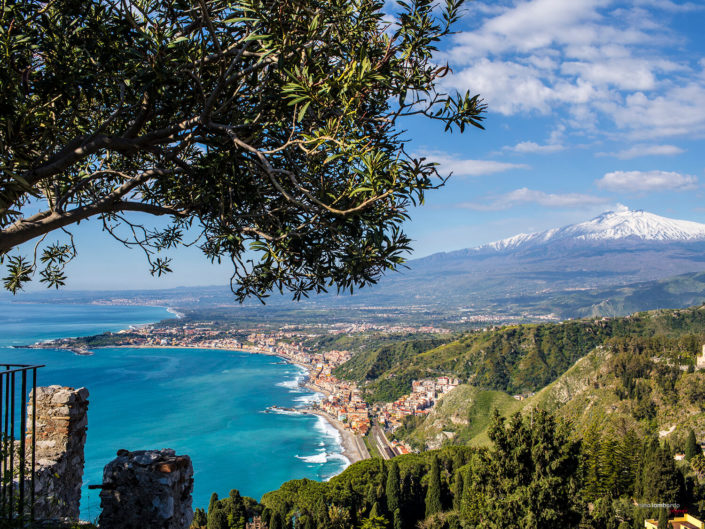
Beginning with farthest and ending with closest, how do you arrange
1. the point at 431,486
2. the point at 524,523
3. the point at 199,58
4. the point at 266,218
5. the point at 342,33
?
the point at 431,486
the point at 524,523
the point at 266,218
the point at 342,33
the point at 199,58

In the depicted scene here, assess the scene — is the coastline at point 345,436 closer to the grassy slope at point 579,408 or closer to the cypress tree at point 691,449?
the grassy slope at point 579,408

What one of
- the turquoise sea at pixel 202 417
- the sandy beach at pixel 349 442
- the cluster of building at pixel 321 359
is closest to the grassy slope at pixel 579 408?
the cluster of building at pixel 321 359

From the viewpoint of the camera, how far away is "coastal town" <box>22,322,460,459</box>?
63.0m

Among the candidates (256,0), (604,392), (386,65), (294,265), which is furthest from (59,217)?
(604,392)

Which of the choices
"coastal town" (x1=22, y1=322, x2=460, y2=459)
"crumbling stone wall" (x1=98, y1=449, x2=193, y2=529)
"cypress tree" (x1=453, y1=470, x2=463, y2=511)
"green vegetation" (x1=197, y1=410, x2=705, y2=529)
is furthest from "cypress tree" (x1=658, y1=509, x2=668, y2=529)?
"coastal town" (x1=22, y1=322, x2=460, y2=459)

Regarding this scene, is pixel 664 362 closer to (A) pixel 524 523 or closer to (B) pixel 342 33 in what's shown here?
(A) pixel 524 523

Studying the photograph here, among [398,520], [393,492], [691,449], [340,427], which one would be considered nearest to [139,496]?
[398,520]

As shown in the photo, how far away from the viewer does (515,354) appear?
81188 millimetres

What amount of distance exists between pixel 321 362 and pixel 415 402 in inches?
1594

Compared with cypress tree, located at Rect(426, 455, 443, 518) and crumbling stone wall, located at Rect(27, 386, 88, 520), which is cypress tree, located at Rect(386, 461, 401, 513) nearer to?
cypress tree, located at Rect(426, 455, 443, 518)

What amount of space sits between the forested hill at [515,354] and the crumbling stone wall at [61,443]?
246 ft

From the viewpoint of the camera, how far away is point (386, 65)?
337cm

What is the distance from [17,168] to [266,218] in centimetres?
172

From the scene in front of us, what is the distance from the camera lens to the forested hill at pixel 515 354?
75.5m
